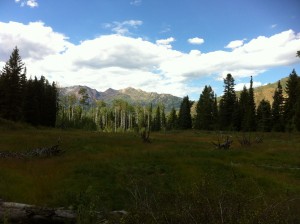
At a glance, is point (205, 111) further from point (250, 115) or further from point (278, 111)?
point (278, 111)

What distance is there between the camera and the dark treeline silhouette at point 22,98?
194 ft

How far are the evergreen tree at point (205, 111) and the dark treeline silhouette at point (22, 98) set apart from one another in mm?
41507

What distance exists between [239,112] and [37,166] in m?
73.2

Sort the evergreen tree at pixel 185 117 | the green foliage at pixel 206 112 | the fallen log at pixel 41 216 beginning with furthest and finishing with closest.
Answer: the evergreen tree at pixel 185 117
the green foliage at pixel 206 112
the fallen log at pixel 41 216

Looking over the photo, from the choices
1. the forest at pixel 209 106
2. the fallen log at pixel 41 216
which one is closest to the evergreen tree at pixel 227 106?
the forest at pixel 209 106

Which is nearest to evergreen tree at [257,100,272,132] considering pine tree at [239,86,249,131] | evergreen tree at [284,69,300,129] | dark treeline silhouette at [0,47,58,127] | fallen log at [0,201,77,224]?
pine tree at [239,86,249,131]

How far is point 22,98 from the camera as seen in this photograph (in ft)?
210

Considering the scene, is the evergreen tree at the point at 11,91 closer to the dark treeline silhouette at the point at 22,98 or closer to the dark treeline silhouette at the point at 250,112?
the dark treeline silhouette at the point at 22,98

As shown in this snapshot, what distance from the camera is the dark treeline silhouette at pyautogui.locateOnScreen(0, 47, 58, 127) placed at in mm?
59000

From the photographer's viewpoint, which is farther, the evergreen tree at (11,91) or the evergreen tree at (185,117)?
the evergreen tree at (185,117)

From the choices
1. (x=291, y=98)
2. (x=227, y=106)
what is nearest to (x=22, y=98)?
(x=227, y=106)

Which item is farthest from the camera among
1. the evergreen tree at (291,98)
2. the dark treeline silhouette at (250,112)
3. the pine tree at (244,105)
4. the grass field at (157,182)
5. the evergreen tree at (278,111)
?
the pine tree at (244,105)

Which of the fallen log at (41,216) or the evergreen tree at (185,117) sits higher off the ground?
the evergreen tree at (185,117)

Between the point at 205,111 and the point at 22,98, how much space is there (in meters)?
51.4
